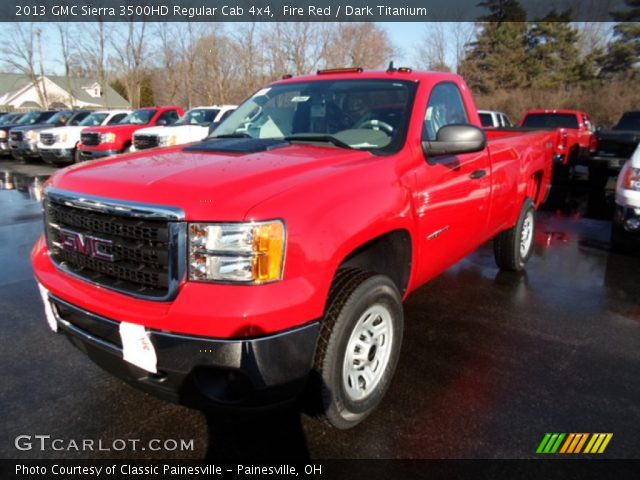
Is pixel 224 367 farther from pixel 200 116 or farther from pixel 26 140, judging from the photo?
pixel 26 140

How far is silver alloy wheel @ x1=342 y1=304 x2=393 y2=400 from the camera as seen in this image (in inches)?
101

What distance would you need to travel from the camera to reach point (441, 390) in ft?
10.1

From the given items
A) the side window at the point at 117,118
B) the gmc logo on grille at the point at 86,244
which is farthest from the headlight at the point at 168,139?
the gmc logo on grille at the point at 86,244

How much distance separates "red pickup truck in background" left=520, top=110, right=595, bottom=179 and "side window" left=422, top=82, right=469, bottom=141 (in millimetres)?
8306

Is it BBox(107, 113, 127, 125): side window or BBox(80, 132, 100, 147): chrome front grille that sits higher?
BBox(107, 113, 127, 125): side window

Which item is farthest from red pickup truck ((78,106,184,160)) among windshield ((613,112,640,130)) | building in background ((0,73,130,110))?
building in background ((0,73,130,110))

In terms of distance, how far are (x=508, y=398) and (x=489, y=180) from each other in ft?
5.97

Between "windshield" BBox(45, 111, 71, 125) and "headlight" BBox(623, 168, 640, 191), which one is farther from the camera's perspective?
"windshield" BBox(45, 111, 71, 125)

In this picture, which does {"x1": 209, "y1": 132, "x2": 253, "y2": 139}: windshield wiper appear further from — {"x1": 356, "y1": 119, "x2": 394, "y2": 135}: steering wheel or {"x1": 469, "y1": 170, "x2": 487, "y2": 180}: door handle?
{"x1": 469, "y1": 170, "x2": 487, "y2": 180}: door handle

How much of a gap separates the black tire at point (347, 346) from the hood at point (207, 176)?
0.62 m

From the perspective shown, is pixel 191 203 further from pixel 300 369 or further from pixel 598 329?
pixel 598 329

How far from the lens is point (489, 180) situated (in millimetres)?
4027

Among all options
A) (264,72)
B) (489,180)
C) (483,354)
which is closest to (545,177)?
(489,180)

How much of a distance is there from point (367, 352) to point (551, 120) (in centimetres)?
1280
